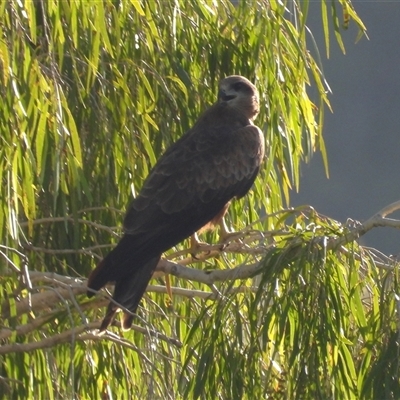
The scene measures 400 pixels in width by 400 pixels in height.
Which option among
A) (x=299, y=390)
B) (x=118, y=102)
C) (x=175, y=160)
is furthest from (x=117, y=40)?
(x=299, y=390)

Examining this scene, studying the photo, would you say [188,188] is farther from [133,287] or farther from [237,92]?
[133,287]

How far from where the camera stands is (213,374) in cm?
214

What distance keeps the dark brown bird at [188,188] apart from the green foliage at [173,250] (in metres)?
0.06

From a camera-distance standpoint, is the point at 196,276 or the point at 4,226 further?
the point at 196,276

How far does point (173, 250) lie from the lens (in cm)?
340

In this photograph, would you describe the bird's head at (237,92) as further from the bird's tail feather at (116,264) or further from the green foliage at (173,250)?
the bird's tail feather at (116,264)

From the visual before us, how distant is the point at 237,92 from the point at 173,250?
55cm

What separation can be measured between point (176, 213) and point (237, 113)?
62 centimetres

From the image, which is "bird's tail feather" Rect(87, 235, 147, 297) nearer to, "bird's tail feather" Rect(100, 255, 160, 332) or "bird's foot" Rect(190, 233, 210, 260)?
"bird's tail feather" Rect(100, 255, 160, 332)

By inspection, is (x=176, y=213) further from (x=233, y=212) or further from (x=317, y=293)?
(x=317, y=293)

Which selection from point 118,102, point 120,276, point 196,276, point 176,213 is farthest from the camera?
point 176,213

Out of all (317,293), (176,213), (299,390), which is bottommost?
(299,390)

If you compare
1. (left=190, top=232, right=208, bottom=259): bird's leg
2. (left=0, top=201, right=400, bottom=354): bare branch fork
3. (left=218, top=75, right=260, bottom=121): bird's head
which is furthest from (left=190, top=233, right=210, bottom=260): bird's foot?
(left=218, top=75, right=260, bottom=121): bird's head

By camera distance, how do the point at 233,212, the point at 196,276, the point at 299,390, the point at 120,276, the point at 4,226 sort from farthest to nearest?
the point at 233,212
the point at 120,276
the point at 196,276
the point at 4,226
the point at 299,390
